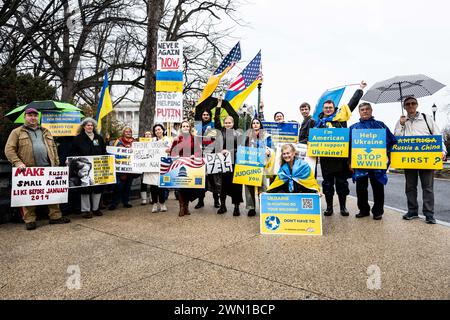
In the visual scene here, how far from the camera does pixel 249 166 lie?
5.64 metres

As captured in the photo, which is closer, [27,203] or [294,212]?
[294,212]

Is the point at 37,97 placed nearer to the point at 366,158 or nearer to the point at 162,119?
the point at 162,119

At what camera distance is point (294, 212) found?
174 inches

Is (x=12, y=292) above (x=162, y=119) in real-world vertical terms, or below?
below

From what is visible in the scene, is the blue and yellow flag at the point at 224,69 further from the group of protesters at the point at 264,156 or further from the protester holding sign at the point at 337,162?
the protester holding sign at the point at 337,162

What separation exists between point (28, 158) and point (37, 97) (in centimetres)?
502

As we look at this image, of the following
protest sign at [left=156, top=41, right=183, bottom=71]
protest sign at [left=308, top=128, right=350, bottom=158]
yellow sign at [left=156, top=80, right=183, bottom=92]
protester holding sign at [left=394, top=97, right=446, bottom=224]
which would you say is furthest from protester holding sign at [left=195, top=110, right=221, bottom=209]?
protester holding sign at [left=394, top=97, right=446, bottom=224]

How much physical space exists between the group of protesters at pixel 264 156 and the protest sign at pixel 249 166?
0.40ft

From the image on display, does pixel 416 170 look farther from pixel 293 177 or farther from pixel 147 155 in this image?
pixel 147 155

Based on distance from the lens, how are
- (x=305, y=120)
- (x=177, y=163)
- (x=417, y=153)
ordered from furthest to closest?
(x=305, y=120)
(x=177, y=163)
(x=417, y=153)

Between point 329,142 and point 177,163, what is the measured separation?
2995 millimetres

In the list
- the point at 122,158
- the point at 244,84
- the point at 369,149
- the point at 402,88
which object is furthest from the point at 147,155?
the point at 402,88

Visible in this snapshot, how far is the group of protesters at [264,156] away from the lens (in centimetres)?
494
